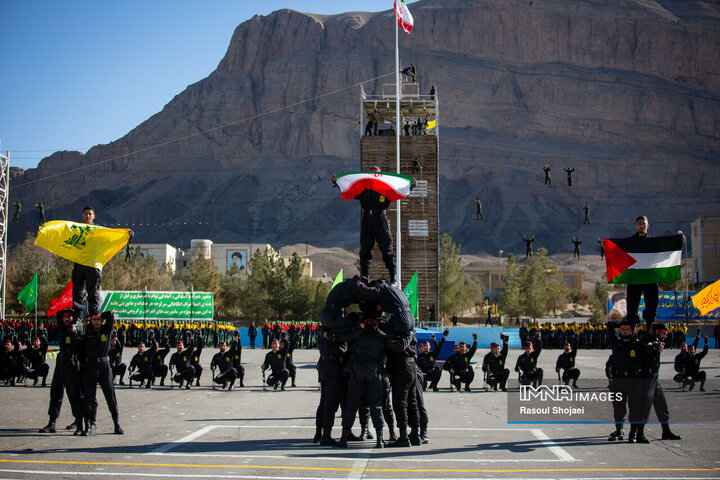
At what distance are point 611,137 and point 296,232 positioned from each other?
8839 centimetres

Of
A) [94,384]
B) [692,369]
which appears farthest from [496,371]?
[94,384]

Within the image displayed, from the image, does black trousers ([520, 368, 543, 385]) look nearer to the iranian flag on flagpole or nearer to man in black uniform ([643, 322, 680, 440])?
man in black uniform ([643, 322, 680, 440])

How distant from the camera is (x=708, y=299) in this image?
23.2 m

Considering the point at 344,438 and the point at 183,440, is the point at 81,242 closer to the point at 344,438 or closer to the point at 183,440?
the point at 183,440

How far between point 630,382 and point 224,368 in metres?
13.2

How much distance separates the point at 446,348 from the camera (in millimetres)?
26234

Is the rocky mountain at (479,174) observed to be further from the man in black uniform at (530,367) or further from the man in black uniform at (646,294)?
the man in black uniform at (646,294)

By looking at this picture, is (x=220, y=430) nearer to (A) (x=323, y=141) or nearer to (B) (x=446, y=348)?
(B) (x=446, y=348)

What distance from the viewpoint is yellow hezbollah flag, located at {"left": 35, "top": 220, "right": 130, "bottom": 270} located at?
13.5 metres

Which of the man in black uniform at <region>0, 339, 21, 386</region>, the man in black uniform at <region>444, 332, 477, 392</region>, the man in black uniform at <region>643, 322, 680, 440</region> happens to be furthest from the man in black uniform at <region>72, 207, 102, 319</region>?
the man in black uniform at <region>444, 332, 477, 392</region>

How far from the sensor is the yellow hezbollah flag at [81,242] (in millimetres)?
13531

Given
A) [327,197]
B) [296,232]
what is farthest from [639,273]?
[327,197]

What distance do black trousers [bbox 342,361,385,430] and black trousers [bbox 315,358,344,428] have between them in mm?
305

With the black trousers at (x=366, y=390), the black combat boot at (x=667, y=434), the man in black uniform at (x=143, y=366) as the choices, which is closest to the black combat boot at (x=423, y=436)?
the black trousers at (x=366, y=390)
